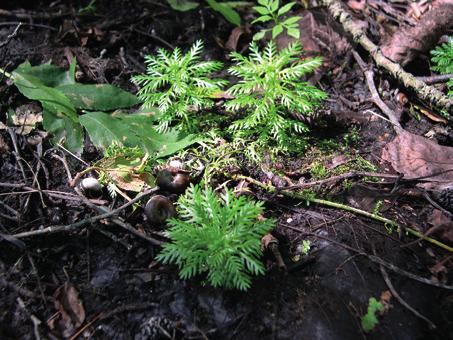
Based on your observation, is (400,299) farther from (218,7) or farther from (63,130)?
(218,7)

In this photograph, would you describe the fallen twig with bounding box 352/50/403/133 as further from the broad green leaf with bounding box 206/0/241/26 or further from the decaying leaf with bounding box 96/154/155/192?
the decaying leaf with bounding box 96/154/155/192

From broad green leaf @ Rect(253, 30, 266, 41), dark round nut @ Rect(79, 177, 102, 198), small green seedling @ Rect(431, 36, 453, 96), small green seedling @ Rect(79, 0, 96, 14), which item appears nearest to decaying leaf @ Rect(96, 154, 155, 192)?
dark round nut @ Rect(79, 177, 102, 198)

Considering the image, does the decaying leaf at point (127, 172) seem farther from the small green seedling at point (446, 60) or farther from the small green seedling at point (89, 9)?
the small green seedling at point (446, 60)

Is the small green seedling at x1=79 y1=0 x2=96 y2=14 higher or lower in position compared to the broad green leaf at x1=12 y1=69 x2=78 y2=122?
higher

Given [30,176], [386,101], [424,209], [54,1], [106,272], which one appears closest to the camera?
[106,272]

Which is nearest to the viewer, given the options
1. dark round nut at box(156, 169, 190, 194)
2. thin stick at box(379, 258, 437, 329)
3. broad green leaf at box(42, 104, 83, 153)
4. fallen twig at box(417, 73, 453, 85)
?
thin stick at box(379, 258, 437, 329)

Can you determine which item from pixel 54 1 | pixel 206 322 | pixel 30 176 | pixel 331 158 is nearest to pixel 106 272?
pixel 206 322

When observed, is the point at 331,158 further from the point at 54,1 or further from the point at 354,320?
the point at 54,1
